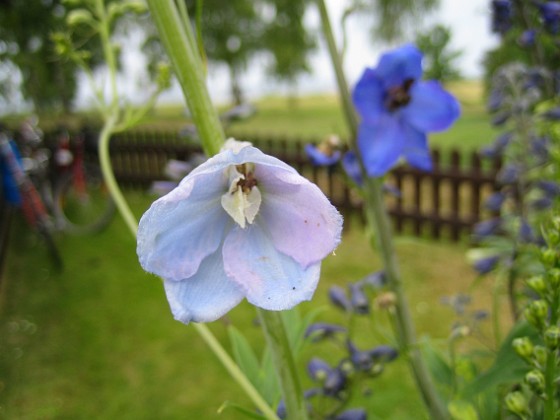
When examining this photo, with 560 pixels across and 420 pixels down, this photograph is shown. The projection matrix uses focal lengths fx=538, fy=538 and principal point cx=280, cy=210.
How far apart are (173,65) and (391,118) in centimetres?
46

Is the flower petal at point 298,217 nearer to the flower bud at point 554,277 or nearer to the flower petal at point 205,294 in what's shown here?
the flower petal at point 205,294

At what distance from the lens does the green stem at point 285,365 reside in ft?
1.64

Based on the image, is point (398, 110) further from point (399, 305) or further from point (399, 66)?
point (399, 305)

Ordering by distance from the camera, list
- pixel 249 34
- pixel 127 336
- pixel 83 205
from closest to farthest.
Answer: pixel 127 336
pixel 83 205
pixel 249 34

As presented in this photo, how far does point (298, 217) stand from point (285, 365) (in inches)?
5.9

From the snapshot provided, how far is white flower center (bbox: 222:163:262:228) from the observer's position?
46 cm

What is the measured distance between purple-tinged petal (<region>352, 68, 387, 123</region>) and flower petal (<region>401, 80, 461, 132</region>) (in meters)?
0.06

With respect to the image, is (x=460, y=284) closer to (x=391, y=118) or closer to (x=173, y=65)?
(x=391, y=118)

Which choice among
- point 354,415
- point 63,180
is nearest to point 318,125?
point 63,180

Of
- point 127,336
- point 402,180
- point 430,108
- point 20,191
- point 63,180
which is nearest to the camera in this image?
point 430,108

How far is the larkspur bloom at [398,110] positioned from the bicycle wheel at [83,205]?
199 inches

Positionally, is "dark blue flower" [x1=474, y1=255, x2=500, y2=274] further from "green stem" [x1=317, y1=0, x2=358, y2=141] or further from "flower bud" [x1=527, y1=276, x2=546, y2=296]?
"flower bud" [x1=527, y1=276, x2=546, y2=296]

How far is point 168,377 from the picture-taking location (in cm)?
299

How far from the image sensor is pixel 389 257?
2.75 feet
